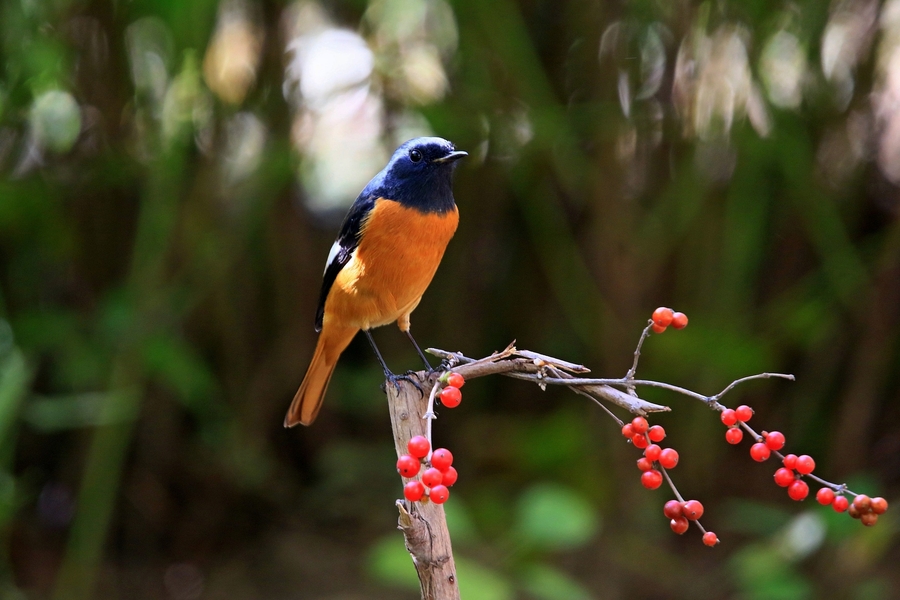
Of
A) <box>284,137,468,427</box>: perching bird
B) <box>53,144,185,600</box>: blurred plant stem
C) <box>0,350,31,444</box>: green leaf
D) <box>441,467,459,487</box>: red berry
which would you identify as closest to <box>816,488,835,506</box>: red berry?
<box>441,467,459,487</box>: red berry

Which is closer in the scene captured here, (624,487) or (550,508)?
(550,508)

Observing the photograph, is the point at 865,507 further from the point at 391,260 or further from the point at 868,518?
the point at 391,260

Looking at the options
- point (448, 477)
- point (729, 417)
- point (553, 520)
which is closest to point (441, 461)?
point (448, 477)

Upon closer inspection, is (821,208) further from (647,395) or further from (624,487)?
(624,487)

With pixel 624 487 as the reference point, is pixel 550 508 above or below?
above

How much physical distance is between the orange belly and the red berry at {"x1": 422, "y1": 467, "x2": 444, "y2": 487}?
1.33 meters

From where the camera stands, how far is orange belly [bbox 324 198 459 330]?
2.78 m

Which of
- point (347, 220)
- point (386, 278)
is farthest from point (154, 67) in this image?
point (386, 278)

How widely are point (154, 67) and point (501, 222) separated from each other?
203cm

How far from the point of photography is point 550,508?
3.78 meters

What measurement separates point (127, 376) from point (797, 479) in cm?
309

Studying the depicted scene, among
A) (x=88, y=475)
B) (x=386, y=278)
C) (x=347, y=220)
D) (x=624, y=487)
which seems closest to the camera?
(x=386, y=278)

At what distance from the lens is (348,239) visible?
3.02 m

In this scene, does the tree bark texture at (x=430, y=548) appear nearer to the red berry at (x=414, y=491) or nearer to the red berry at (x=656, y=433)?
the red berry at (x=414, y=491)
